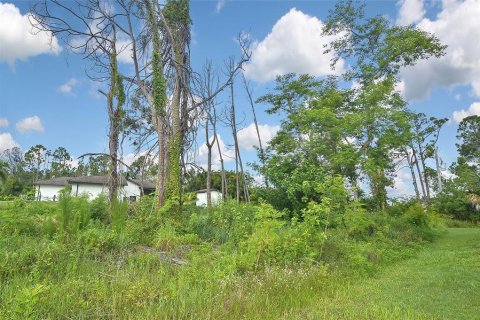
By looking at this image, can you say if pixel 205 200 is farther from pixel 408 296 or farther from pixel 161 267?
pixel 408 296

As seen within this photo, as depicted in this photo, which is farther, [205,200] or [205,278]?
[205,200]

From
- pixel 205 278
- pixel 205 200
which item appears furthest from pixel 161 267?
pixel 205 200

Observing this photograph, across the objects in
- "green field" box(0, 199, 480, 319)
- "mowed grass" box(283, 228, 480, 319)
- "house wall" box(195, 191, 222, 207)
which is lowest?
"mowed grass" box(283, 228, 480, 319)

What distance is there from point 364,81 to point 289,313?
63.3ft

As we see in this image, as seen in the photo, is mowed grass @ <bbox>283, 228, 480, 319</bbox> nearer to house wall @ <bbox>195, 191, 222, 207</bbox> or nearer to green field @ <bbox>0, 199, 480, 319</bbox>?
green field @ <bbox>0, 199, 480, 319</bbox>

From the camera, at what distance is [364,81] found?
854 inches

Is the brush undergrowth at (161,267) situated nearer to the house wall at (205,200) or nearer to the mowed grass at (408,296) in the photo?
the mowed grass at (408,296)

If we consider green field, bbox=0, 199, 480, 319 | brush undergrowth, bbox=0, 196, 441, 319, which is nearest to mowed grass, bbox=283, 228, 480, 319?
green field, bbox=0, 199, 480, 319

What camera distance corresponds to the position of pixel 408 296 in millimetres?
5605

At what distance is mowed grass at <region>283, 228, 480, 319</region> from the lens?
469cm

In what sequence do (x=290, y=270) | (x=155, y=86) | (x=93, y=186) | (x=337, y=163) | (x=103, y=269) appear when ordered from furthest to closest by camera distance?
(x=93, y=186)
(x=337, y=163)
(x=155, y=86)
(x=290, y=270)
(x=103, y=269)

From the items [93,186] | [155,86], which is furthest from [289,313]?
[93,186]

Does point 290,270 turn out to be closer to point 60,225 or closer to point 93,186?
point 60,225

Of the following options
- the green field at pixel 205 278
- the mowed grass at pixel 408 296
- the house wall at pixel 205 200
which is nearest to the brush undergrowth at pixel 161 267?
the green field at pixel 205 278
